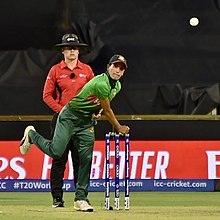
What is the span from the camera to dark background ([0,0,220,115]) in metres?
15.6

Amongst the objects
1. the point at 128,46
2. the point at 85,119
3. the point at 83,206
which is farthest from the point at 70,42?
the point at 128,46

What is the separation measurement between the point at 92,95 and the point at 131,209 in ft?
4.75

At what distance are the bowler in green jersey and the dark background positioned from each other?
231 inches

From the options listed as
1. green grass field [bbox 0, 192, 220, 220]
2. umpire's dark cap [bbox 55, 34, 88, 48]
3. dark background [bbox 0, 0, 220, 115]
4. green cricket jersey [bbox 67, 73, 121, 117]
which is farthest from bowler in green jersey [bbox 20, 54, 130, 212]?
dark background [bbox 0, 0, 220, 115]

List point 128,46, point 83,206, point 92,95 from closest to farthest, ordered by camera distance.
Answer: point 92,95 < point 83,206 < point 128,46

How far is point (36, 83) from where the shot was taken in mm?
15570

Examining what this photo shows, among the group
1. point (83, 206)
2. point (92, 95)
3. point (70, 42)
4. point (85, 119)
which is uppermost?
point (70, 42)

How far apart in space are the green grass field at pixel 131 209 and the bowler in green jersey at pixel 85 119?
442 mm

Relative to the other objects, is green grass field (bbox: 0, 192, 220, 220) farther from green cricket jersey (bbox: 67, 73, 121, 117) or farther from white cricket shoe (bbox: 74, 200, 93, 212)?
green cricket jersey (bbox: 67, 73, 121, 117)

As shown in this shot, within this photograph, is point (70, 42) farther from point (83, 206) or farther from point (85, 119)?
point (83, 206)

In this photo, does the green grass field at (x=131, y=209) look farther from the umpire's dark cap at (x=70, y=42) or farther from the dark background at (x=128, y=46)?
the dark background at (x=128, y=46)

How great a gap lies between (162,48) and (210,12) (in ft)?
3.43

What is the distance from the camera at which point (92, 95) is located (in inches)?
370

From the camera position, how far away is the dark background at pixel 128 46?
15.6 m
